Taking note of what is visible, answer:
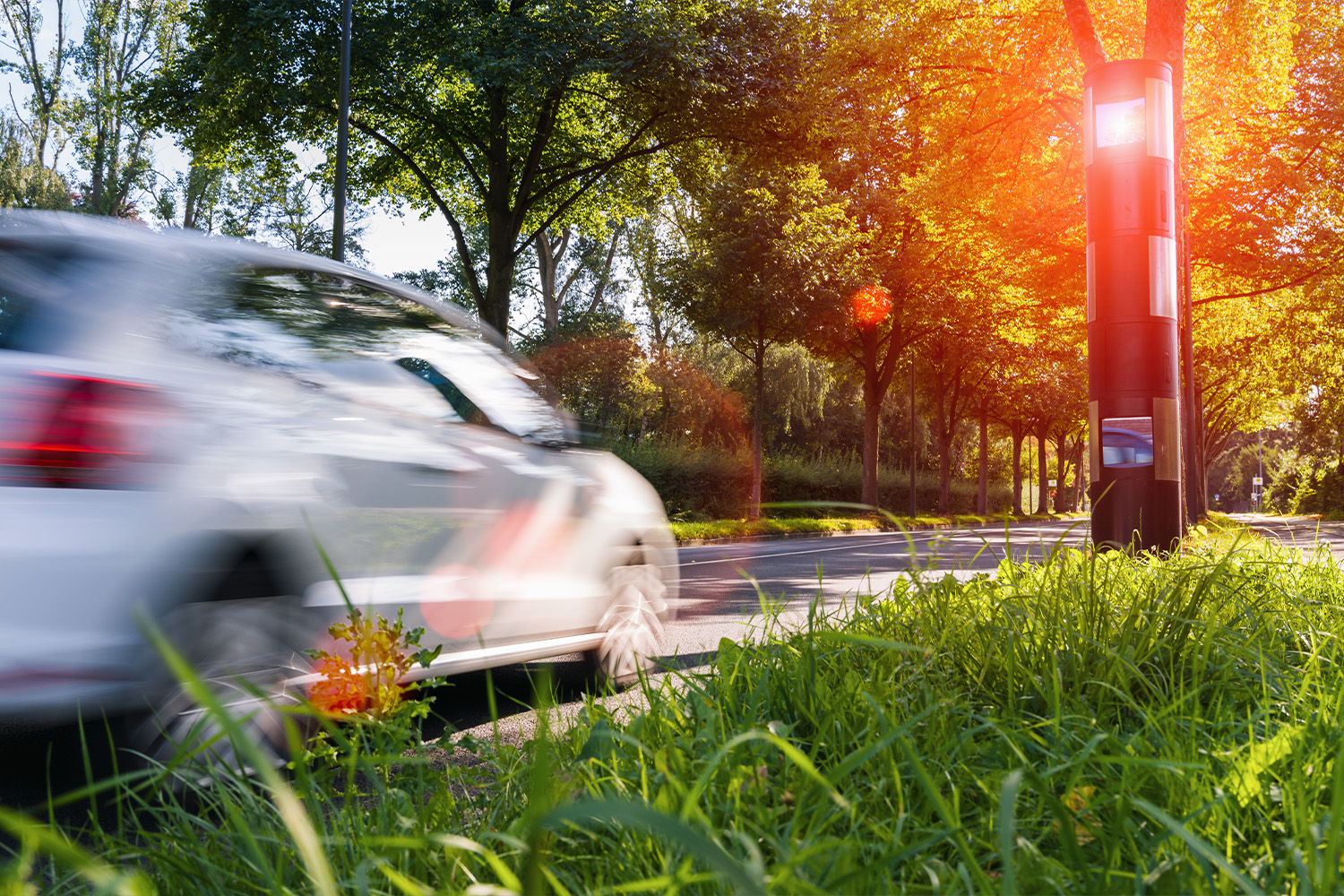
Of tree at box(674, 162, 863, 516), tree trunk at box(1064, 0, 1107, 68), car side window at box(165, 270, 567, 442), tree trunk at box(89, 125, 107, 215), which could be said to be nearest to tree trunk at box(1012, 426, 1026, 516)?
tree at box(674, 162, 863, 516)

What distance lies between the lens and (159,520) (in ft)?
8.16

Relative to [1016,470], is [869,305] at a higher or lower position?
higher

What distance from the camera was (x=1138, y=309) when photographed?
254 inches

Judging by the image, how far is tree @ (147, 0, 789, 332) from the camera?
15125mm

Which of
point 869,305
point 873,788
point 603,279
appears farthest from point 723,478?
point 873,788

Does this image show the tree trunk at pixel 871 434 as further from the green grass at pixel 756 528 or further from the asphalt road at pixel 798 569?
the asphalt road at pixel 798 569

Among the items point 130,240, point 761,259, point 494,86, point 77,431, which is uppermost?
point 494,86

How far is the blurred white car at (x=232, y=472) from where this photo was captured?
2.35m

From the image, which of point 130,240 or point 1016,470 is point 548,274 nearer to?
point 1016,470

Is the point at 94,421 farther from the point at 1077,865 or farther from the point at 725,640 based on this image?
the point at 1077,865

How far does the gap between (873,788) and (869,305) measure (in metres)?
23.9

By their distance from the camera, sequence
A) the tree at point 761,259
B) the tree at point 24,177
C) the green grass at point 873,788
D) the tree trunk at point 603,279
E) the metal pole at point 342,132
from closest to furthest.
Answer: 1. the green grass at point 873,788
2. the metal pole at point 342,132
3. the tree at point 761,259
4. the tree at point 24,177
5. the tree trunk at point 603,279

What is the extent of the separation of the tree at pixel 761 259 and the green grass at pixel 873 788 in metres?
18.5

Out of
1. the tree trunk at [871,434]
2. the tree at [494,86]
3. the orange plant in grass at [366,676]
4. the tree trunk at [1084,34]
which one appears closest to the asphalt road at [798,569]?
the orange plant in grass at [366,676]
